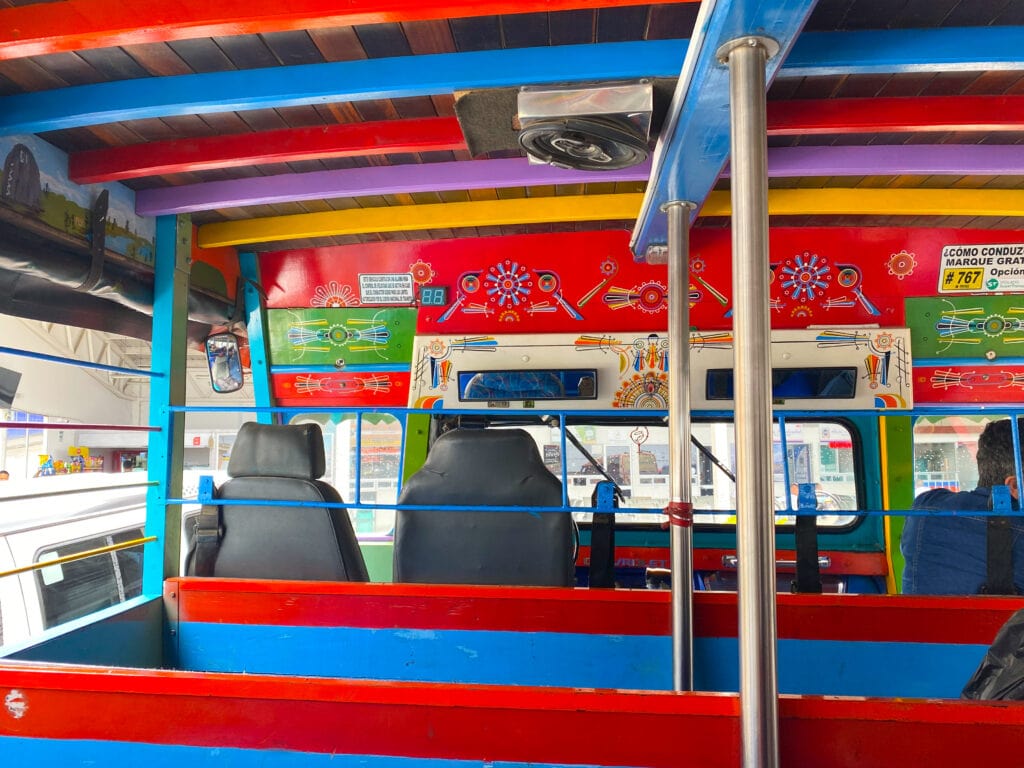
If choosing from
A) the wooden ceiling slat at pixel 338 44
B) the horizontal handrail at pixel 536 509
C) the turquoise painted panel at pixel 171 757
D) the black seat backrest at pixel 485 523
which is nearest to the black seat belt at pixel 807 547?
the horizontal handrail at pixel 536 509

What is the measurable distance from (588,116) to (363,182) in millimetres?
1382

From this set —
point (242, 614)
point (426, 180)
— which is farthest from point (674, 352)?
point (242, 614)

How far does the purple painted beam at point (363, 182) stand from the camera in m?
2.94

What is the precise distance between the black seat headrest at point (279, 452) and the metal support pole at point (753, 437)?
2045mm

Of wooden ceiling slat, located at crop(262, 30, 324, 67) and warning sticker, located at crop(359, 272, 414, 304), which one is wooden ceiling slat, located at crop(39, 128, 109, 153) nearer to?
wooden ceiling slat, located at crop(262, 30, 324, 67)

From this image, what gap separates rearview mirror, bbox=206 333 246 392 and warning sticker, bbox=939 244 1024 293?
4.11m

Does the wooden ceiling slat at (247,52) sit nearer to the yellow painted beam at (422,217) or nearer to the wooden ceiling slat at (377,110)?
the wooden ceiling slat at (377,110)

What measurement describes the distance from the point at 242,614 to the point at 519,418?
6.33 feet

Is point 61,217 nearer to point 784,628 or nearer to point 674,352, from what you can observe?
point 674,352

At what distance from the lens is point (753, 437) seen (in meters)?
1.43

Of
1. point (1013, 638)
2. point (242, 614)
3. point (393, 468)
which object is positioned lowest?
point (242, 614)

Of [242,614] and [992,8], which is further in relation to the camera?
[242,614]

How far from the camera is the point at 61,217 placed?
2734mm

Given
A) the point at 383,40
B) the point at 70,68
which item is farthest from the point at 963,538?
the point at 70,68
